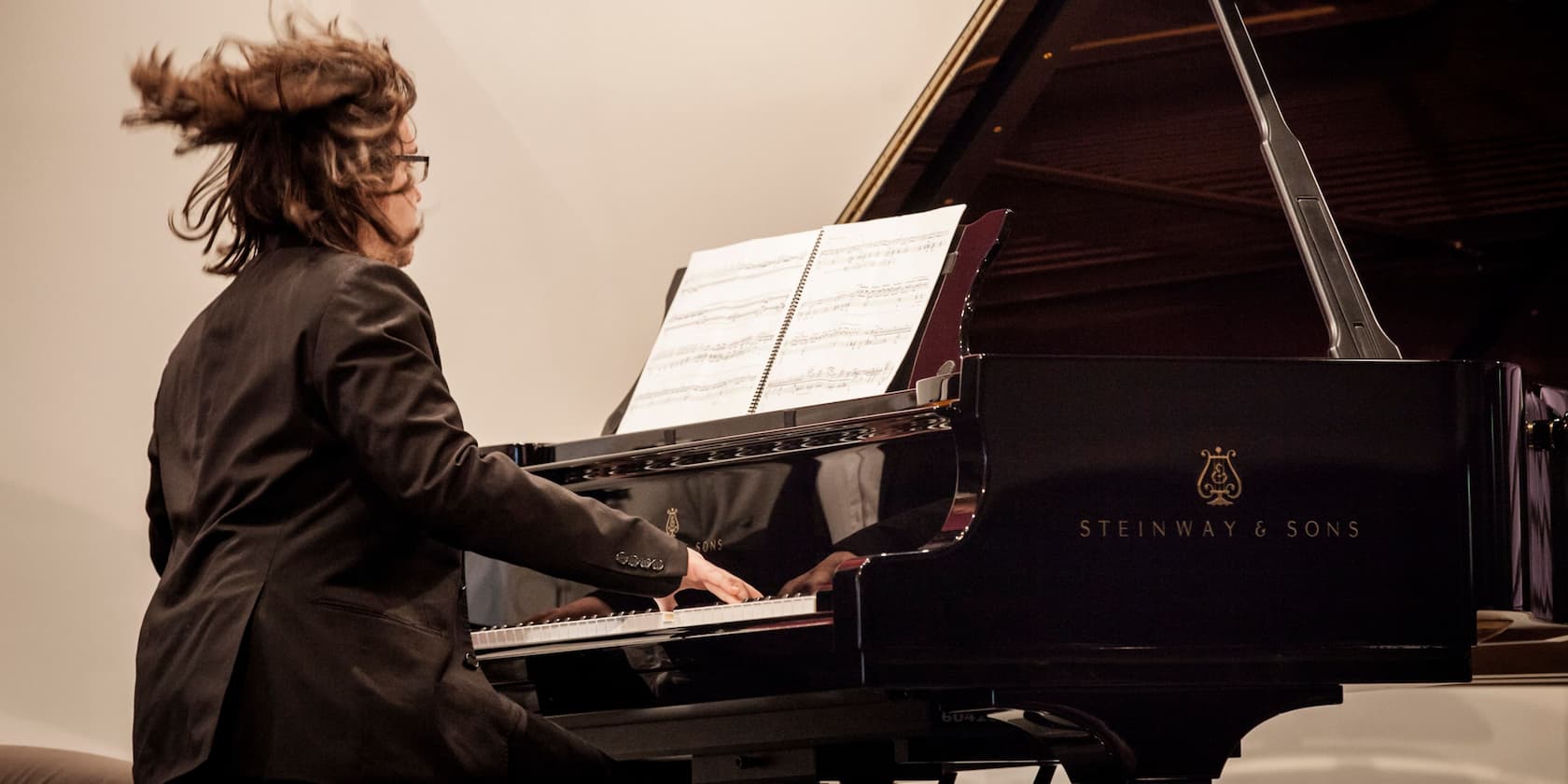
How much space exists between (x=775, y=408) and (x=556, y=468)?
1.35 feet

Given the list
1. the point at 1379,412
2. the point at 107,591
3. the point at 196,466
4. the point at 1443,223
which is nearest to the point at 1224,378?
the point at 1379,412

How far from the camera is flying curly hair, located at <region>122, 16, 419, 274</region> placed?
1.85 metres

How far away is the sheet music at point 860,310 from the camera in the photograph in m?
2.33

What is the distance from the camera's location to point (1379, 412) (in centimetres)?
188

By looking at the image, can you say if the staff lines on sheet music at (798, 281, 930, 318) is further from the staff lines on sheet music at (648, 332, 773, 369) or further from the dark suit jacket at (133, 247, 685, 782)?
the dark suit jacket at (133, 247, 685, 782)

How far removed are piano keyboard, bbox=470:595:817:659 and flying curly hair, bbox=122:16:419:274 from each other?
668 mm

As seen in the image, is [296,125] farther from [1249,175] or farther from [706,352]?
[1249,175]

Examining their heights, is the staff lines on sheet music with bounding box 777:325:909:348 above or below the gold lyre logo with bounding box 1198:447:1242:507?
above

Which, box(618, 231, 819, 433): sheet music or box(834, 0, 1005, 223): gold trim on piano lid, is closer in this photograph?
box(618, 231, 819, 433): sheet music

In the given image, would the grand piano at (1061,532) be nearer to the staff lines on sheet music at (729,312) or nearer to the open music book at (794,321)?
the open music book at (794,321)

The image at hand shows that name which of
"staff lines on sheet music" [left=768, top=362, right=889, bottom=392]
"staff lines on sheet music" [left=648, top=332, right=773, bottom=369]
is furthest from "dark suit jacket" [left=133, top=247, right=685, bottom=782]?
"staff lines on sheet music" [left=648, top=332, right=773, bottom=369]

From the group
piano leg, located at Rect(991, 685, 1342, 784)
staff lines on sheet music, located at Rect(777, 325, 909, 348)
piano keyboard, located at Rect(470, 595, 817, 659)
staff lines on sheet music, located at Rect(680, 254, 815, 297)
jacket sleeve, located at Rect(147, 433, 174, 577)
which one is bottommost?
piano leg, located at Rect(991, 685, 1342, 784)

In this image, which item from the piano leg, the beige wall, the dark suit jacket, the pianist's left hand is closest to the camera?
the dark suit jacket

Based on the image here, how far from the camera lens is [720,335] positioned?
2586 mm
